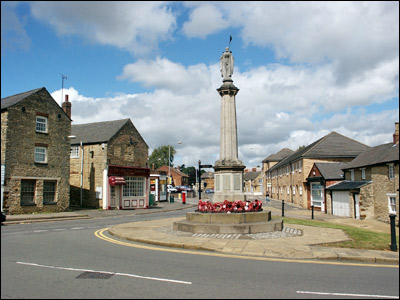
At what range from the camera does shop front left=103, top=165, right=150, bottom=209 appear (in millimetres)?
29500

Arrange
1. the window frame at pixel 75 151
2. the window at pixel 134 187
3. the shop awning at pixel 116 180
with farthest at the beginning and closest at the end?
1. the window frame at pixel 75 151
2. the window at pixel 134 187
3. the shop awning at pixel 116 180

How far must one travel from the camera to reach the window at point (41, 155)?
24672 millimetres

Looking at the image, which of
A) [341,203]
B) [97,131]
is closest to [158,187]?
[97,131]

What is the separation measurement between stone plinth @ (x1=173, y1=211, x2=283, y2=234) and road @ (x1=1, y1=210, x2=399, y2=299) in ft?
10.7

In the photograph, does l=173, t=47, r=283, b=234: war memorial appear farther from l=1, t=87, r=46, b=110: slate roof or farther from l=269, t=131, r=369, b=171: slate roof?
l=269, t=131, r=369, b=171: slate roof

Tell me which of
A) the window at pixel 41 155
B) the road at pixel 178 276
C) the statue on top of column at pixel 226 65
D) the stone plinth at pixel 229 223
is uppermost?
the statue on top of column at pixel 226 65

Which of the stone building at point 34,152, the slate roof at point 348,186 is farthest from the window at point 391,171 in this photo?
the stone building at point 34,152

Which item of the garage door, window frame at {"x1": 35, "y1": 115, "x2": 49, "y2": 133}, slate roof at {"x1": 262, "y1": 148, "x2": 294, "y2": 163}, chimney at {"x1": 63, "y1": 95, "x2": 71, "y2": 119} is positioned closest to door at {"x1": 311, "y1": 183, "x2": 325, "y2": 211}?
the garage door

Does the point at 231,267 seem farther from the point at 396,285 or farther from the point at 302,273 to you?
the point at 396,285

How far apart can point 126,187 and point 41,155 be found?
8739 mm

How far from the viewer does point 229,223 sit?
12891mm

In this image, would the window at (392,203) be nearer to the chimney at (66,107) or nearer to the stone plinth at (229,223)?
the stone plinth at (229,223)

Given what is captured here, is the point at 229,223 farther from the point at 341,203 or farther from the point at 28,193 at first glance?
the point at 341,203

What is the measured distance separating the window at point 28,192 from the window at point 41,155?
1.67 m
